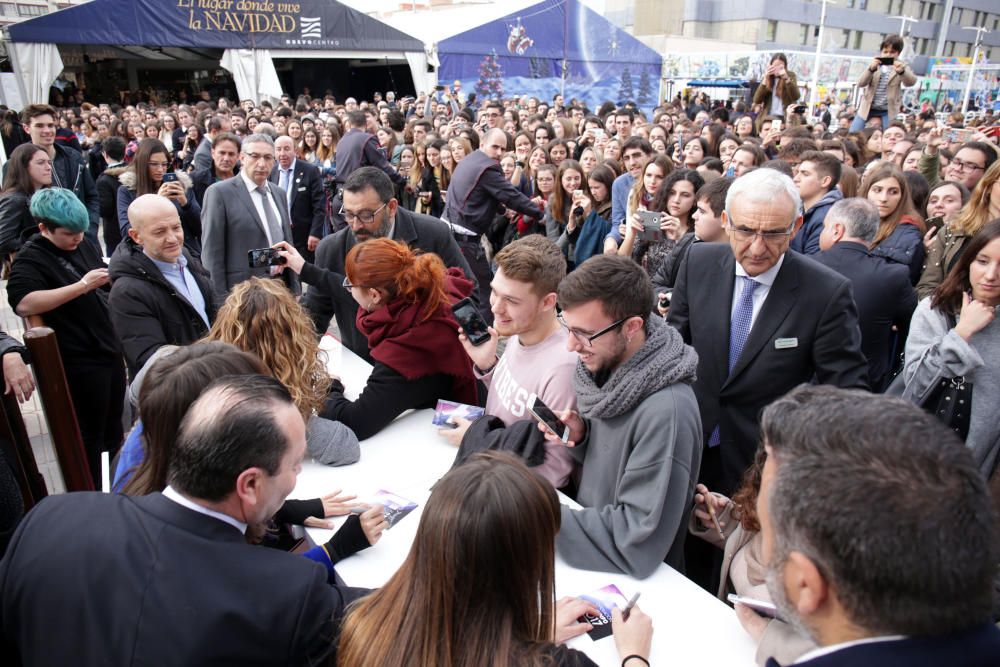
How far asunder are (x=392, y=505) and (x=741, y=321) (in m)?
1.59

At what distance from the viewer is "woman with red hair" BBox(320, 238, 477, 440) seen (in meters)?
2.62

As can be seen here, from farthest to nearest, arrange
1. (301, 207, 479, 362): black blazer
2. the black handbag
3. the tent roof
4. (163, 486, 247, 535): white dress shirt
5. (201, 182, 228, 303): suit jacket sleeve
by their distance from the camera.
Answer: the tent roof
(201, 182, 228, 303): suit jacket sleeve
(301, 207, 479, 362): black blazer
the black handbag
(163, 486, 247, 535): white dress shirt

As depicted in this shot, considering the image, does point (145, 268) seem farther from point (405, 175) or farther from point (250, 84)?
point (250, 84)

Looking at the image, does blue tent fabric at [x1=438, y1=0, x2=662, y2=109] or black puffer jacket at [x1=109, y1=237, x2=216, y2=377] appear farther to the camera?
blue tent fabric at [x1=438, y1=0, x2=662, y2=109]

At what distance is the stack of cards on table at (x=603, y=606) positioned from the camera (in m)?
1.67

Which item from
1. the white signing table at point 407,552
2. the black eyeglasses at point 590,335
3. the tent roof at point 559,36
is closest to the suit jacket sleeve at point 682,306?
the black eyeglasses at point 590,335

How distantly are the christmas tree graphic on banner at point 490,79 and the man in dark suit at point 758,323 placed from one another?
19040 mm

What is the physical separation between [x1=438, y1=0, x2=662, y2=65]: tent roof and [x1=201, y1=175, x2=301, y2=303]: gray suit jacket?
17423mm

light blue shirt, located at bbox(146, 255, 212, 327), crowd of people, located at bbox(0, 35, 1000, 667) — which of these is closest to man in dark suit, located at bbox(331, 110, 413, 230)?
crowd of people, located at bbox(0, 35, 1000, 667)

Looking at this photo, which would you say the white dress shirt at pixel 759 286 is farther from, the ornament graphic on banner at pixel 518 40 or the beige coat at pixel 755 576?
the ornament graphic on banner at pixel 518 40

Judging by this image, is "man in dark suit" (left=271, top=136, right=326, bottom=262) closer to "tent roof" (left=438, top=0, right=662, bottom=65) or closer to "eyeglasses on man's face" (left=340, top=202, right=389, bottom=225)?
"eyeglasses on man's face" (left=340, top=202, right=389, bottom=225)

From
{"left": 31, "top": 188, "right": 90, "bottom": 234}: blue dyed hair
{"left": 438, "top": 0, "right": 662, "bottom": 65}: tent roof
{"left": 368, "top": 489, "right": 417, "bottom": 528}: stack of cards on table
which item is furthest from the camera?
{"left": 438, "top": 0, "right": 662, "bottom": 65}: tent roof

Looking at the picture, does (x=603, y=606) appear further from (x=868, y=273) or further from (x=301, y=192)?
(x=301, y=192)

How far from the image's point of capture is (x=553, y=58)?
21.4 m
